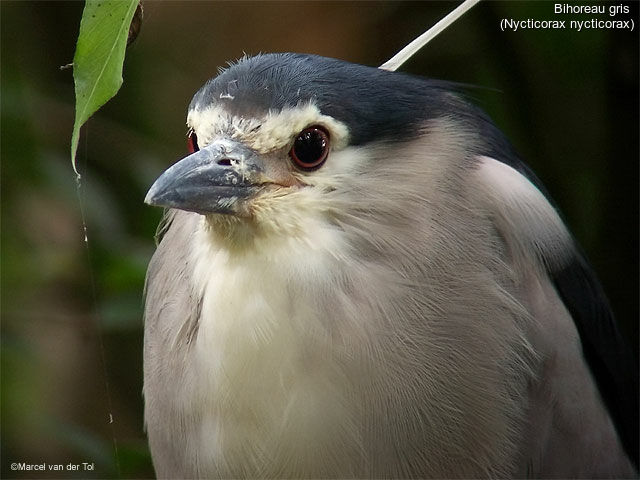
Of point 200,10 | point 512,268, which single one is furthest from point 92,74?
point 200,10

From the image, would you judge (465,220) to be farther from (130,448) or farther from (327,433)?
(130,448)

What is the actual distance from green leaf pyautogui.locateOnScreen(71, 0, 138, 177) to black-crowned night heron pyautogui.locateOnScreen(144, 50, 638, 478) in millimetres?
189

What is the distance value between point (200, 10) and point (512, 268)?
1662 millimetres

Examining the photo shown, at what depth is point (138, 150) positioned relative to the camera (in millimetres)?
2881

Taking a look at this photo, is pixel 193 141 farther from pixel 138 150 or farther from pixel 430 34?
pixel 138 150

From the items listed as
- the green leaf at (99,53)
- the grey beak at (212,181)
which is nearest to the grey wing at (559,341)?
the grey beak at (212,181)

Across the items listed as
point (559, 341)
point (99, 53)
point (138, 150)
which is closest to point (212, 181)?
point (99, 53)

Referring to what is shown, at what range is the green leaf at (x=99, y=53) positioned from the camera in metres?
1.37

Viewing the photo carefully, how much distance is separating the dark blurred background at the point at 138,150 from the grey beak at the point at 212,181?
0.96 metres

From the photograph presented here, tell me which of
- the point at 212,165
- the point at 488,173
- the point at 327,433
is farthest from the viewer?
the point at 488,173

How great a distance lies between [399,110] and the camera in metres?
1.68

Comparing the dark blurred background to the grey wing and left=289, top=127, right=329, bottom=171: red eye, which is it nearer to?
the grey wing

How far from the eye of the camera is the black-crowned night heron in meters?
1.56

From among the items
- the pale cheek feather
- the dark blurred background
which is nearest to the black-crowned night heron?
the pale cheek feather
